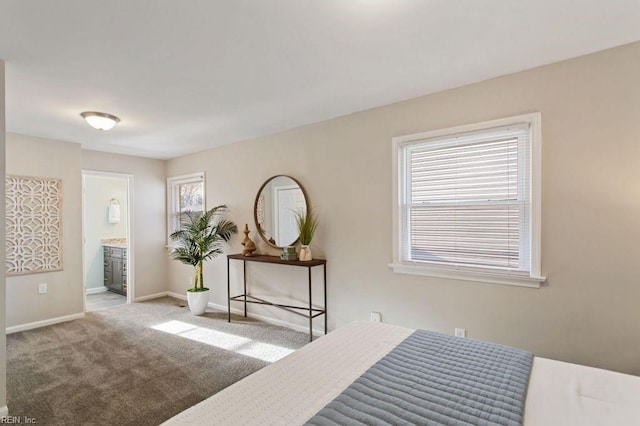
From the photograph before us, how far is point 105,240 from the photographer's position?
6012 millimetres

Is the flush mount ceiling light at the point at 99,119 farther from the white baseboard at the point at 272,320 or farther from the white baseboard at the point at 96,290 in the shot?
the white baseboard at the point at 96,290

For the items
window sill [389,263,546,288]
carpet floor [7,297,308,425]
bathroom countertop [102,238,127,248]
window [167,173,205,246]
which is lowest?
carpet floor [7,297,308,425]

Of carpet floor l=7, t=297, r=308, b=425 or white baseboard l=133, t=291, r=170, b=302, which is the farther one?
white baseboard l=133, t=291, r=170, b=302

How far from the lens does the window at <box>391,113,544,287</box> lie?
2328 mm

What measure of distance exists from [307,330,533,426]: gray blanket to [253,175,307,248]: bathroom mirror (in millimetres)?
2257

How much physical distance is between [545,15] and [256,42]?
1613mm

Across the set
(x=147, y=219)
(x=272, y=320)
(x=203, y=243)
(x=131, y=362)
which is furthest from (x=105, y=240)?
(x=272, y=320)

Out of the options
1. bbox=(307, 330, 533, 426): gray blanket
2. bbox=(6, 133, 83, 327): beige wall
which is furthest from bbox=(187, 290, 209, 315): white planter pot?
bbox=(307, 330, 533, 426): gray blanket

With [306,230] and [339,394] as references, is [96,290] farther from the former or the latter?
[339,394]

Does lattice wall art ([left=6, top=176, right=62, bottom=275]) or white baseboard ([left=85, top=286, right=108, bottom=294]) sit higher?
lattice wall art ([left=6, top=176, right=62, bottom=275])

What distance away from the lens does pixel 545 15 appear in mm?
1685

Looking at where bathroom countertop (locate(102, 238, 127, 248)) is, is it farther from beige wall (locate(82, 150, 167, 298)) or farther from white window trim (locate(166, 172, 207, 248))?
white window trim (locate(166, 172, 207, 248))

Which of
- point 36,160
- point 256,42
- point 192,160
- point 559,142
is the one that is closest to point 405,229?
point 559,142

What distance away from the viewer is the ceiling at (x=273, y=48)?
5.34 ft
